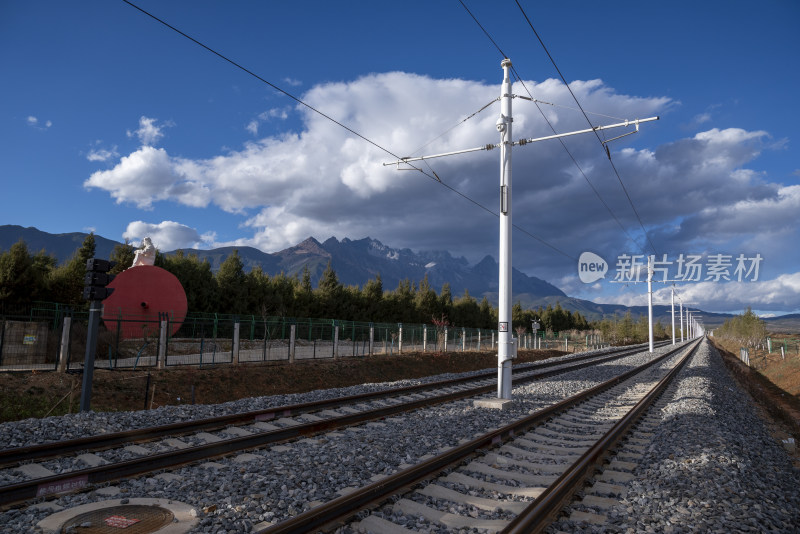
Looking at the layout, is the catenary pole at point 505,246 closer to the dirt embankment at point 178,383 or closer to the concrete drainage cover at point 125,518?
the dirt embankment at point 178,383

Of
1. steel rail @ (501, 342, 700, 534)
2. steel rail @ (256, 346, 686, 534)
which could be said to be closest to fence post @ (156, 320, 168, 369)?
steel rail @ (256, 346, 686, 534)

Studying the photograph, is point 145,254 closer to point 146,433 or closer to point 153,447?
point 146,433

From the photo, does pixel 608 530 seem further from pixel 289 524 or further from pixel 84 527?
pixel 84 527

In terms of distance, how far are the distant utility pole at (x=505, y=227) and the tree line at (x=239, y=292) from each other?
23.7m

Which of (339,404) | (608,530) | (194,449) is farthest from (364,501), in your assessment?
(339,404)

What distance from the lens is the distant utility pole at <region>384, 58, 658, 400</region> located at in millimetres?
12492

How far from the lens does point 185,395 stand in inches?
538

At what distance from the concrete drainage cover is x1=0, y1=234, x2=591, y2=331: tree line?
3026 cm

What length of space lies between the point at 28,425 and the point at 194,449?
12.8 feet

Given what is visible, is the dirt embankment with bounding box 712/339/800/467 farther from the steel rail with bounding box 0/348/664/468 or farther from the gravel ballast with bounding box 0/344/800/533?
the steel rail with bounding box 0/348/664/468

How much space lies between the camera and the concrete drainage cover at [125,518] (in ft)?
15.0

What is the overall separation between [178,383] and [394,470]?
10.0 meters

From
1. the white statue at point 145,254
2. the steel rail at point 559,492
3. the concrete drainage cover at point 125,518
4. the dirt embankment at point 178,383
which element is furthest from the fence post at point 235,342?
the steel rail at point 559,492

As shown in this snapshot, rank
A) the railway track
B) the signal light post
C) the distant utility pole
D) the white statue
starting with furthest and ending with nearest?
the white statue
the distant utility pole
the signal light post
the railway track
